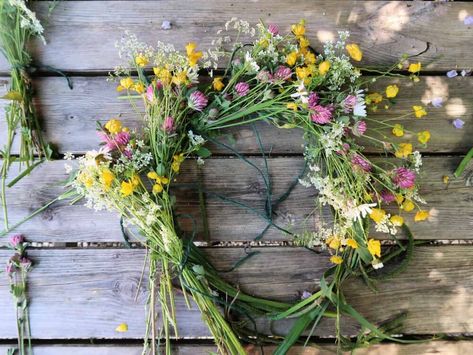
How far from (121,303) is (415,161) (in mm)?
894

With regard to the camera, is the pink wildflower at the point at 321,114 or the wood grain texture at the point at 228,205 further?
the wood grain texture at the point at 228,205

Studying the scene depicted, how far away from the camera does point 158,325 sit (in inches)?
55.5

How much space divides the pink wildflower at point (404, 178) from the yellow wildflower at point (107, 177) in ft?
2.33

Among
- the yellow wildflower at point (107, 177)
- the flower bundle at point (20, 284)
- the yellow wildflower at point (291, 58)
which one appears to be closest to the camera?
the yellow wildflower at point (107, 177)

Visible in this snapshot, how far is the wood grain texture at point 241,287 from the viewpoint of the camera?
4.64 feet

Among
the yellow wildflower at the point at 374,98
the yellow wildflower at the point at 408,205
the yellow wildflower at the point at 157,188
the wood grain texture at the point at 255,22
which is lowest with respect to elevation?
the yellow wildflower at the point at 408,205

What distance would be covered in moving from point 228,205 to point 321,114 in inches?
14.9

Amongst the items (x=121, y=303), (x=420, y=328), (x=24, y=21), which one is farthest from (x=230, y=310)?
(x=24, y=21)

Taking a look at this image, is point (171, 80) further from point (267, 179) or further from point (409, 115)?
point (409, 115)

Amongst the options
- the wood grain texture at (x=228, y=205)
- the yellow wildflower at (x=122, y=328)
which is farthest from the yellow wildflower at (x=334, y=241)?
the yellow wildflower at (x=122, y=328)

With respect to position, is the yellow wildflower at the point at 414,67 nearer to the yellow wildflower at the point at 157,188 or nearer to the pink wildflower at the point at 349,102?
the pink wildflower at the point at 349,102

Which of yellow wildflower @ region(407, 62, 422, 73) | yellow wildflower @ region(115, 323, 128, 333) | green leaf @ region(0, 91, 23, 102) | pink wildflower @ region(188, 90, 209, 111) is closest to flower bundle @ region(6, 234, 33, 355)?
yellow wildflower @ region(115, 323, 128, 333)

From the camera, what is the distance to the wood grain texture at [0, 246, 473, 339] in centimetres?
141

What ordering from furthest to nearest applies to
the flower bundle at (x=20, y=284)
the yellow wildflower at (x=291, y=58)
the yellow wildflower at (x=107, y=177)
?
1. the flower bundle at (x=20, y=284)
2. the yellow wildflower at (x=291, y=58)
3. the yellow wildflower at (x=107, y=177)
